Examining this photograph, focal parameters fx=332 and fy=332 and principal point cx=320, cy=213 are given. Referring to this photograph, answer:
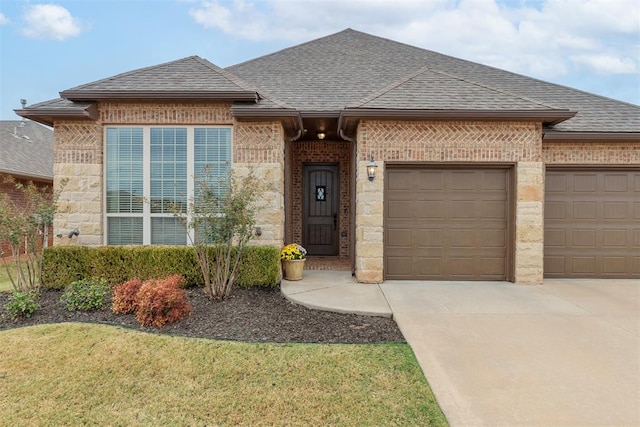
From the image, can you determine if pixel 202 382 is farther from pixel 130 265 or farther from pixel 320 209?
pixel 320 209

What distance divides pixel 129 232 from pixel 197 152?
2.03 meters

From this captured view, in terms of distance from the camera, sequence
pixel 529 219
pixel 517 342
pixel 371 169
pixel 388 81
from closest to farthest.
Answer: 1. pixel 517 342
2. pixel 371 169
3. pixel 529 219
4. pixel 388 81

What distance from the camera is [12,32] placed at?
13258 millimetres

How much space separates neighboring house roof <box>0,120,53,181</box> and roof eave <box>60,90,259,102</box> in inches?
231

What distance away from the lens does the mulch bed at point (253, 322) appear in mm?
4000

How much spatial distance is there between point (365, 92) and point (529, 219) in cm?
447

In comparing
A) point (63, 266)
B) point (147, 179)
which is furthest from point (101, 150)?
point (63, 266)

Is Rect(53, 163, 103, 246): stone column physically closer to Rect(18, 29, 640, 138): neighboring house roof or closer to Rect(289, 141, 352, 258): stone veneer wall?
Rect(18, 29, 640, 138): neighboring house roof

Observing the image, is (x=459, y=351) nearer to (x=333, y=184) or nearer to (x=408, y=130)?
(x=408, y=130)

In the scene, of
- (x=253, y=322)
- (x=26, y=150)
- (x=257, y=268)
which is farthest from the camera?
(x=26, y=150)

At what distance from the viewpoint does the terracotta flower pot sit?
6.53 meters

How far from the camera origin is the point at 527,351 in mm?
3574

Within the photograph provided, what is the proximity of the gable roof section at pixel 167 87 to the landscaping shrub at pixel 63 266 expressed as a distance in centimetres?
280

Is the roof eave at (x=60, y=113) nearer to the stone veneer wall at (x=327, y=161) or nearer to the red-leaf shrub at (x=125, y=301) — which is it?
the red-leaf shrub at (x=125, y=301)
